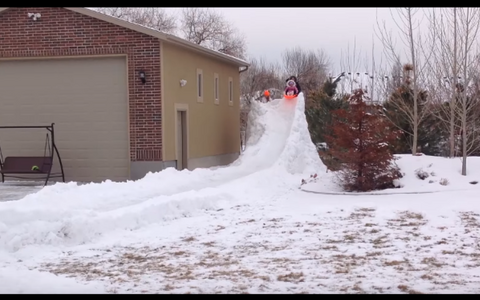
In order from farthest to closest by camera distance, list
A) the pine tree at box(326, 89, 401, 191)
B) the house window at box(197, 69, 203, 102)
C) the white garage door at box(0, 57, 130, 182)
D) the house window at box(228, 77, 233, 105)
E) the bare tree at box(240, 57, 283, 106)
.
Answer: the bare tree at box(240, 57, 283, 106) < the house window at box(228, 77, 233, 105) < the house window at box(197, 69, 203, 102) < the white garage door at box(0, 57, 130, 182) < the pine tree at box(326, 89, 401, 191)

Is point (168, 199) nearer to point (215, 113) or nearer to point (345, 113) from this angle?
point (345, 113)

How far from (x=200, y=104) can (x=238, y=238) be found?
33.9 ft

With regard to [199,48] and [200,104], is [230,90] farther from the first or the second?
[199,48]

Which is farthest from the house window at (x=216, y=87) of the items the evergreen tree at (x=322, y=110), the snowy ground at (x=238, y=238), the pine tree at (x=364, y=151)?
the pine tree at (x=364, y=151)

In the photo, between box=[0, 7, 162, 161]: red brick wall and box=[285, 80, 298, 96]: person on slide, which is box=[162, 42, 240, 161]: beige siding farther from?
box=[285, 80, 298, 96]: person on slide

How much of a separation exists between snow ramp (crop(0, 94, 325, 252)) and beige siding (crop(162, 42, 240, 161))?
1.32 meters

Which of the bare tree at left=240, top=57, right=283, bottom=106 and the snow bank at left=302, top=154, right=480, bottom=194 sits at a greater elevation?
the bare tree at left=240, top=57, right=283, bottom=106

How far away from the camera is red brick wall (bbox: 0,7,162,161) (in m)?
15.7

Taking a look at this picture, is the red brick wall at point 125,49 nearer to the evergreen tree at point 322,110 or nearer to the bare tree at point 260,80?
the evergreen tree at point 322,110

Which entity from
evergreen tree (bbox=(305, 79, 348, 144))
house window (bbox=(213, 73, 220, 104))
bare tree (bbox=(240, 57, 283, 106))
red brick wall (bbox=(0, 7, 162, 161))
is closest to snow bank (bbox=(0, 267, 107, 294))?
red brick wall (bbox=(0, 7, 162, 161))

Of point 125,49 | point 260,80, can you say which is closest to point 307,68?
point 260,80

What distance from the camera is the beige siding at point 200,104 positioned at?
16.2m

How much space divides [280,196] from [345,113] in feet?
8.11
